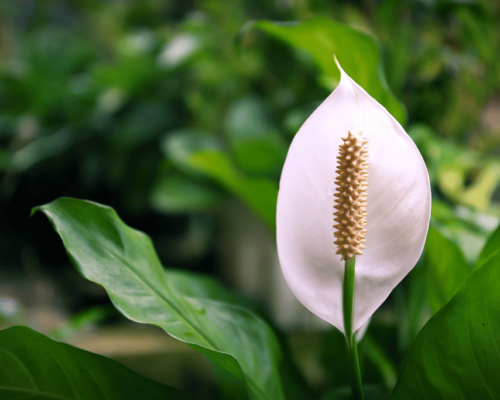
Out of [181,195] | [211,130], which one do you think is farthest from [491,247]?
[211,130]

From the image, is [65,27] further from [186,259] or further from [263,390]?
[263,390]

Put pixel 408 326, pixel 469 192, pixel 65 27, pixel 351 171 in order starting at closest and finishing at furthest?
pixel 351 171 → pixel 408 326 → pixel 469 192 → pixel 65 27

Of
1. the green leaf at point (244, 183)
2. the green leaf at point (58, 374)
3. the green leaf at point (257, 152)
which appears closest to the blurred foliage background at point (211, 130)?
the green leaf at point (257, 152)

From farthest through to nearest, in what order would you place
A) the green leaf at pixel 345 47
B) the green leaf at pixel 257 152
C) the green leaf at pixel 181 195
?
the green leaf at pixel 181 195
the green leaf at pixel 257 152
the green leaf at pixel 345 47

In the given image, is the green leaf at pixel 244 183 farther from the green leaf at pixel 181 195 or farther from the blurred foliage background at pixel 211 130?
the green leaf at pixel 181 195

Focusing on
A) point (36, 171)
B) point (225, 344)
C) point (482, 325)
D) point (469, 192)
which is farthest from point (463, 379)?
point (36, 171)

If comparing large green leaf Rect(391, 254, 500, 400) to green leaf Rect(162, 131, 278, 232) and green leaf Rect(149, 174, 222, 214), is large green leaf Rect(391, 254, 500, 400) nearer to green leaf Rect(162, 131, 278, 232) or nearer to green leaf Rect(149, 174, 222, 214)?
green leaf Rect(162, 131, 278, 232)
